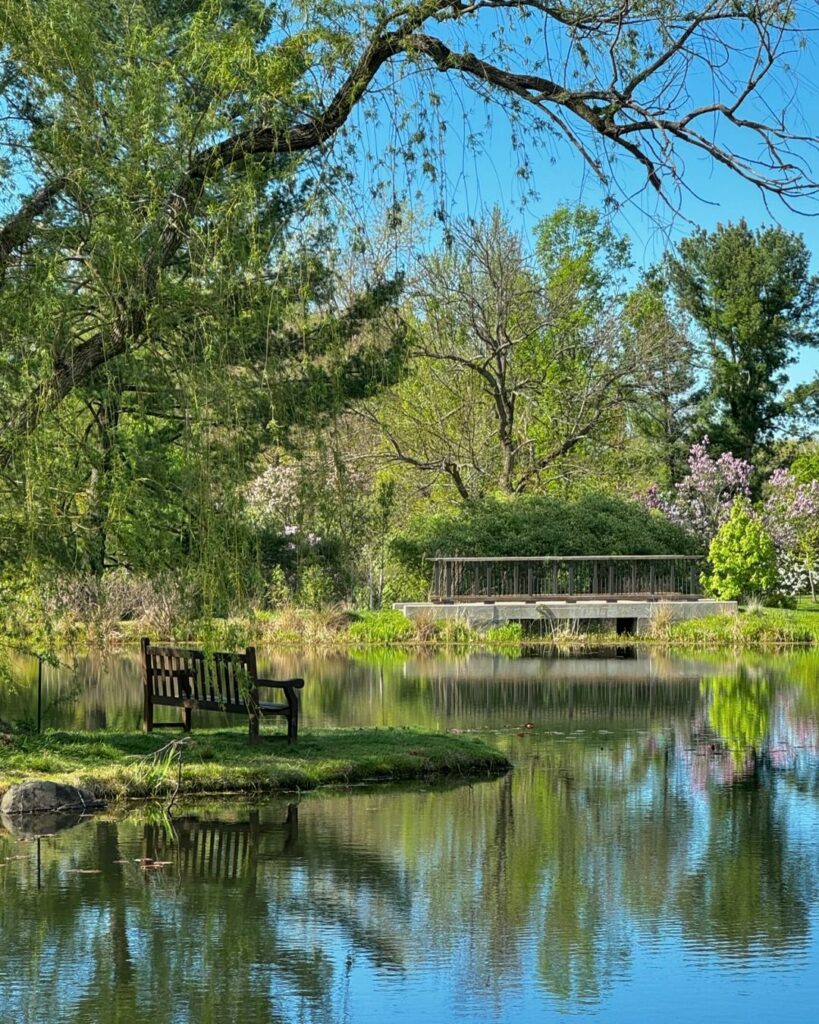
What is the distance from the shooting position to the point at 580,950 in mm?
8023

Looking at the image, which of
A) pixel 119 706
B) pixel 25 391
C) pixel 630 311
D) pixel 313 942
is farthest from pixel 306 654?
pixel 313 942

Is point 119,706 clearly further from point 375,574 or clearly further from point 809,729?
point 375,574

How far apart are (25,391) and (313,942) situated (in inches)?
177

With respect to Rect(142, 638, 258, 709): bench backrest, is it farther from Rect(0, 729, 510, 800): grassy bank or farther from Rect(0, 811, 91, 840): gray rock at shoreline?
Rect(0, 811, 91, 840): gray rock at shoreline

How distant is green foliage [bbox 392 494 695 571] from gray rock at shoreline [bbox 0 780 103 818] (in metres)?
24.2

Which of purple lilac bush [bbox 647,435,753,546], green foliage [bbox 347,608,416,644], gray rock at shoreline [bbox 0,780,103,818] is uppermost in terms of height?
purple lilac bush [bbox 647,435,753,546]

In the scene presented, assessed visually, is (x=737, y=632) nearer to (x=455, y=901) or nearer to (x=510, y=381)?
(x=510, y=381)

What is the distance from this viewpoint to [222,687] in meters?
14.4

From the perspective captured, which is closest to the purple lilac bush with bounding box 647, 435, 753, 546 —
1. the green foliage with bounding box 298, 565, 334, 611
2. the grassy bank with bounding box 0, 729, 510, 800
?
the green foliage with bounding box 298, 565, 334, 611

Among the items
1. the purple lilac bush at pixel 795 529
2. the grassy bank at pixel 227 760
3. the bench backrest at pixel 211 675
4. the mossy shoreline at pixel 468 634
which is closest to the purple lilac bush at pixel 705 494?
the purple lilac bush at pixel 795 529

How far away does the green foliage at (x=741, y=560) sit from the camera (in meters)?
37.5

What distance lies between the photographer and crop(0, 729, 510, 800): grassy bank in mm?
12641

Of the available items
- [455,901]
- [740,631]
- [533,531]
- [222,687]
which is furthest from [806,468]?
[455,901]

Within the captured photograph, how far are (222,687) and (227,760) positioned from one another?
3.80 feet
